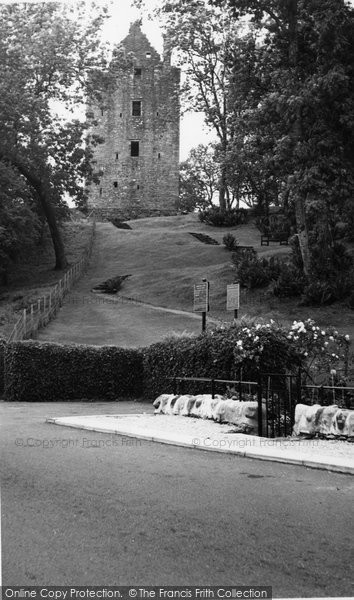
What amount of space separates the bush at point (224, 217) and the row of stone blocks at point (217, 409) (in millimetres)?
49377

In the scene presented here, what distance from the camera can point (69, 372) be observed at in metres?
24.1

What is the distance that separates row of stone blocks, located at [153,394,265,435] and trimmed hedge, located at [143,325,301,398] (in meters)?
1.66

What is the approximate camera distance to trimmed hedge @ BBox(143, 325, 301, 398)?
18.0 m

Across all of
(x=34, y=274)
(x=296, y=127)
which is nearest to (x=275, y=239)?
(x=34, y=274)

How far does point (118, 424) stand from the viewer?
48.4ft

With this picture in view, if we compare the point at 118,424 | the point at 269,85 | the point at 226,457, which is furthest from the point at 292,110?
the point at 226,457

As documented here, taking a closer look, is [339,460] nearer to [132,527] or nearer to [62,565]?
[132,527]

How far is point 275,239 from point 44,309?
25.2 metres

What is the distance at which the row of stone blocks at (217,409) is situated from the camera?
14164 millimetres

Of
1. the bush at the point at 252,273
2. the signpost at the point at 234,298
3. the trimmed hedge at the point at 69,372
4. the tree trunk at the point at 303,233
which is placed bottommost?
the trimmed hedge at the point at 69,372

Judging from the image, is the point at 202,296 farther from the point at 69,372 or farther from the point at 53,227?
the point at 53,227

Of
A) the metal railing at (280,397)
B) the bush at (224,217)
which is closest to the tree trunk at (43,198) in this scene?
the bush at (224,217)

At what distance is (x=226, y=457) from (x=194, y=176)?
81.1 meters

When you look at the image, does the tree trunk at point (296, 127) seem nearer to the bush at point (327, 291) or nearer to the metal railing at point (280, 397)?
the bush at point (327, 291)
